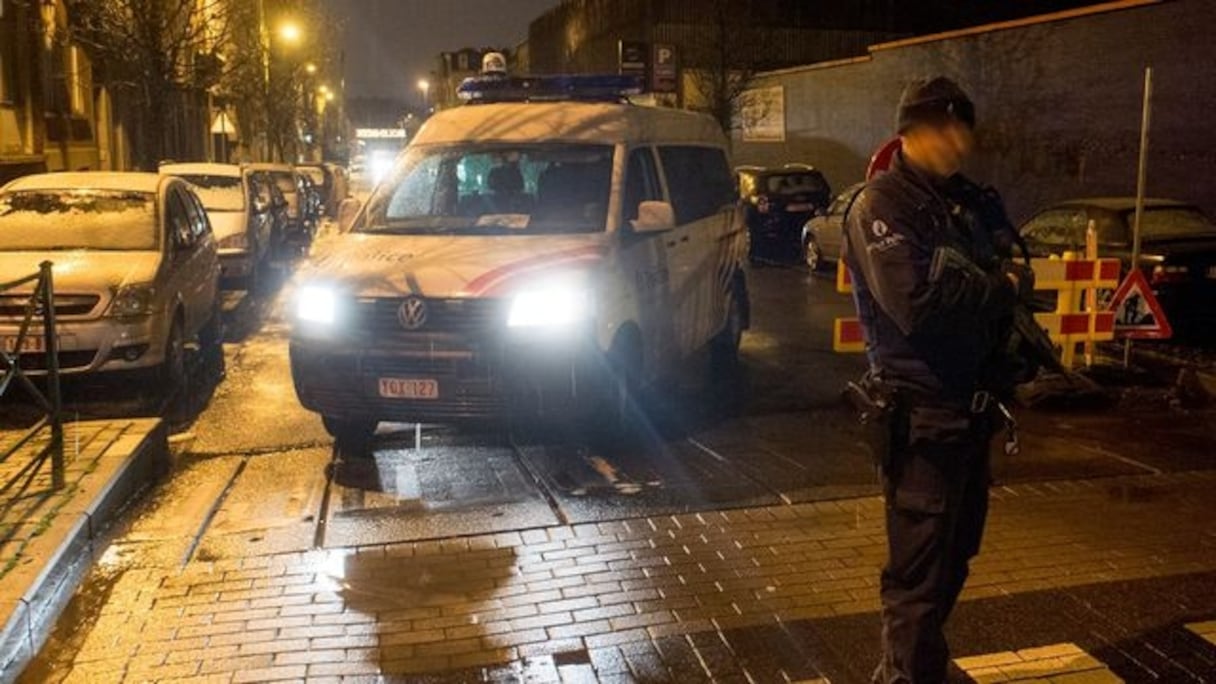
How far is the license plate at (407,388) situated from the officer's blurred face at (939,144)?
3978 millimetres

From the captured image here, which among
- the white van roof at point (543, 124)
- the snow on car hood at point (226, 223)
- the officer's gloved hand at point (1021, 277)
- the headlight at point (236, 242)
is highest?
the white van roof at point (543, 124)

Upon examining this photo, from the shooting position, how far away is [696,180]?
9.36 metres

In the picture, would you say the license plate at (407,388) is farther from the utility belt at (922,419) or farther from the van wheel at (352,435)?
the utility belt at (922,419)

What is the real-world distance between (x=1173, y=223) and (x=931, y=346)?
33.6 feet

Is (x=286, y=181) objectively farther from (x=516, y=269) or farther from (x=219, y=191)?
(x=516, y=269)

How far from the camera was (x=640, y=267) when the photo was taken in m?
7.72

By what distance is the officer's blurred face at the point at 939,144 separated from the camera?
3.47 meters

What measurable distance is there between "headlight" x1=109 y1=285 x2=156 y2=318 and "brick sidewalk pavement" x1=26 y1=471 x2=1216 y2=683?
3990 mm

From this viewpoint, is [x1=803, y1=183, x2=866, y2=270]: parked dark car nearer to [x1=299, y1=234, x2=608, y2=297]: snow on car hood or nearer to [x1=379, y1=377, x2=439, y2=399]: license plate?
[x1=299, y1=234, x2=608, y2=297]: snow on car hood

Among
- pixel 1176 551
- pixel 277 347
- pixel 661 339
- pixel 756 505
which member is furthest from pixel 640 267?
pixel 277 347

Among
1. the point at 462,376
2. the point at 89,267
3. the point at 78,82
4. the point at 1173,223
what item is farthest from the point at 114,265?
the point at 78,82

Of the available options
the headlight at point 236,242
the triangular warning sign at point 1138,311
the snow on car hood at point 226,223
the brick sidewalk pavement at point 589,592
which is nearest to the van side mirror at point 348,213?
→ the brick sidewalk pavement at point 589,592

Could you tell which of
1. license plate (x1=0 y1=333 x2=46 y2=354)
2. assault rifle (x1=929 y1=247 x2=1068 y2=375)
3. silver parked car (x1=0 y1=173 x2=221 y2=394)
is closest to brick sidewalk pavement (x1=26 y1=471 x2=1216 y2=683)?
assault rifle (x1=929 y1=247 x2=1068 y2=375)

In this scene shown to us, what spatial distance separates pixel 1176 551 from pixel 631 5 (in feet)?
153
